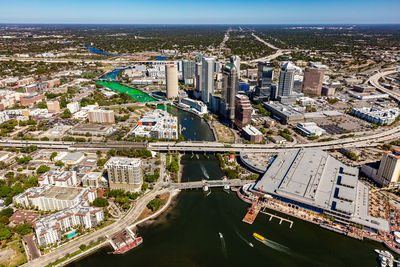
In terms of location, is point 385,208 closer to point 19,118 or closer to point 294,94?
point 294,94

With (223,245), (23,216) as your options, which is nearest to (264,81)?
(223,245)

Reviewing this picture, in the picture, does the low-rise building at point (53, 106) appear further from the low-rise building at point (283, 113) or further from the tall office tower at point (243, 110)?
the low-rise building at point (283, 113)

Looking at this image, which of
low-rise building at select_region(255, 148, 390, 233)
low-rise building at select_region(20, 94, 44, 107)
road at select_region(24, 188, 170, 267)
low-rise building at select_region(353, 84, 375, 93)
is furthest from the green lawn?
low-rise building at select_region(353, 84, 375, 93)

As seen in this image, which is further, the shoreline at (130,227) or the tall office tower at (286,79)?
the tall office tower at (286,79)

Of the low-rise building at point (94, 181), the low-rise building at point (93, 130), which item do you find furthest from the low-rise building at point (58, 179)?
the low-rise building at point (93, 130)

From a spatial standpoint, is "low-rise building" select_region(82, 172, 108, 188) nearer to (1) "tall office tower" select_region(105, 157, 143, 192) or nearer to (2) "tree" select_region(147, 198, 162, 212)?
(1) "tall office tower" select_region(105, 157, 143, 192)
